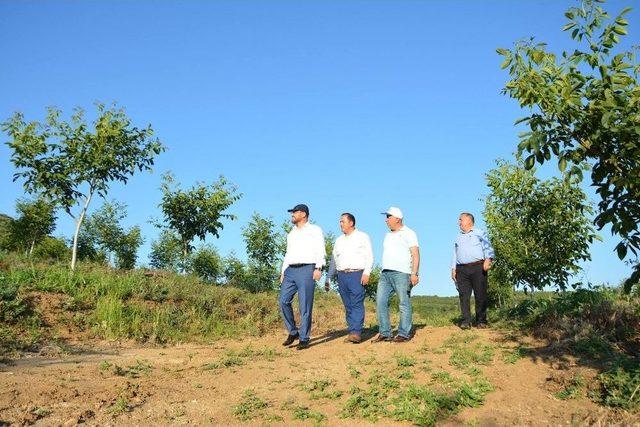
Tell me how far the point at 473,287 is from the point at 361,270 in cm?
189

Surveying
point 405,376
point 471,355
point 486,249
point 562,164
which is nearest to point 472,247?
point 486,249

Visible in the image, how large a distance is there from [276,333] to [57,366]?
16.5ft

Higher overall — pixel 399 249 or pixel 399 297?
pixel 399 249

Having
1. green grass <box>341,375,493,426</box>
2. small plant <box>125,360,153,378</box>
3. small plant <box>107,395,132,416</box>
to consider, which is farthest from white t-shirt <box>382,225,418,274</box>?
small plant <box>107,395,132,416</box>

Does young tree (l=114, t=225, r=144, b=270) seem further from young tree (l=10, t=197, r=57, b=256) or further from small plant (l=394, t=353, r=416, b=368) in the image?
small plant (l=394, t=353, r=416, b=368)

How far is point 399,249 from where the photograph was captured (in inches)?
308

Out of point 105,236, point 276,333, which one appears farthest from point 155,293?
point 105,236

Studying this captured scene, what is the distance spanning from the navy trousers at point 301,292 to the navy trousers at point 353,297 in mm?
505

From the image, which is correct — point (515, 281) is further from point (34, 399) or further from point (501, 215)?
point (34, 399)

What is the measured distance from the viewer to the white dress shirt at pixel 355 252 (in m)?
7.99

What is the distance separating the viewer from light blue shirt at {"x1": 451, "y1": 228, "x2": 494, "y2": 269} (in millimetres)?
8172

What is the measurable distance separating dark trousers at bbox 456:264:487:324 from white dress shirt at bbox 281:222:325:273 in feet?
7.70

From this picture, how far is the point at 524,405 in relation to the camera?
4836 millimetres

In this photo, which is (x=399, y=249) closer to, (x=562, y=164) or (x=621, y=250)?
Result: (x=562, y=164)
